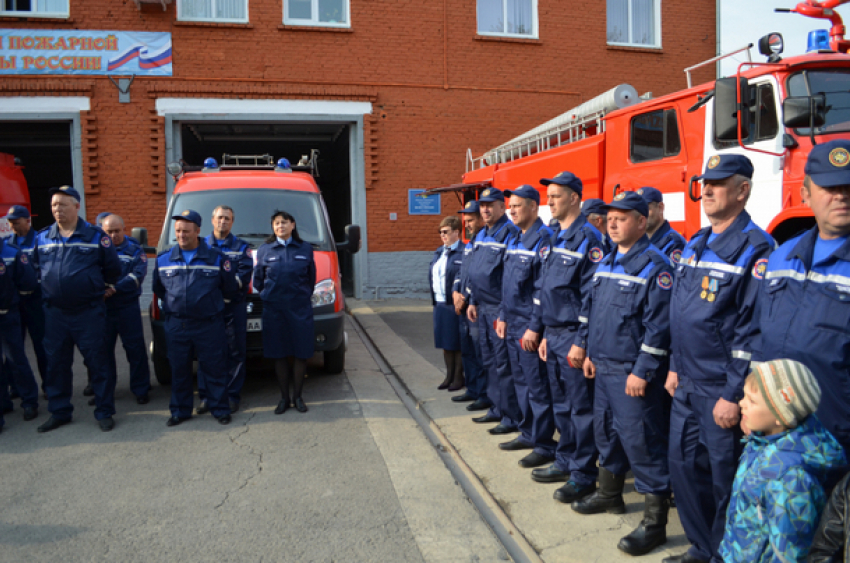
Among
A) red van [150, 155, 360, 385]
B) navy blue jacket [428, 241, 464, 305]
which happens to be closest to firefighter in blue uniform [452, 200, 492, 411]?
navy blue jacket [428, 241, 464, 305]

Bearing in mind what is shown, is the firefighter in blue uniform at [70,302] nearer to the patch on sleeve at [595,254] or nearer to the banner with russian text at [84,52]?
the patch on sleeve at [595,254]

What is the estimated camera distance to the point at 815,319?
2.34 meters

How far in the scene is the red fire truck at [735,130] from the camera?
5227mm

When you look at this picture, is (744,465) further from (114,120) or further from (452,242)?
(114,120)

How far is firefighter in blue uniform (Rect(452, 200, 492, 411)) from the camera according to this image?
597 cm

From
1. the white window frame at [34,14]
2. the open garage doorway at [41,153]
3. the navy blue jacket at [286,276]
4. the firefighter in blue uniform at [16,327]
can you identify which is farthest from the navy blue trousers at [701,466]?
the open garage doorway at [41,153]

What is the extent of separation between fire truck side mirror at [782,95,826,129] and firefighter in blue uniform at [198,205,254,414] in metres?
4.82

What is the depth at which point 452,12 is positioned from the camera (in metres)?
14.3

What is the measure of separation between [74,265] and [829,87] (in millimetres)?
6590

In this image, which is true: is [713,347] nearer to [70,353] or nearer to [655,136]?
[655,136]

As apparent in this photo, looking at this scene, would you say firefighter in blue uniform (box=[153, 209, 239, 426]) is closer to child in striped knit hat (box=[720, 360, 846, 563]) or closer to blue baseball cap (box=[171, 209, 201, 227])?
blue baseball cap (box=[171, 209, 201, 227])

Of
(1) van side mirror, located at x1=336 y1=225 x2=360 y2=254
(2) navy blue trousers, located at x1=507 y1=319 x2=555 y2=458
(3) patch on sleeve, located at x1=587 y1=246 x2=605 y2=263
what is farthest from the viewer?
(1) van side mirror, located at x1=336 y1=225 x2=360 y2=254

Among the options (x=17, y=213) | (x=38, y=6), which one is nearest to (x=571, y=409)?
(x=17, y=213)

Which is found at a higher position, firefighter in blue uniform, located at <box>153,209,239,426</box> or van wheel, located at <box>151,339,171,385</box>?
firefighter in blue uniform, located at <box>153,209,239,426</box>
